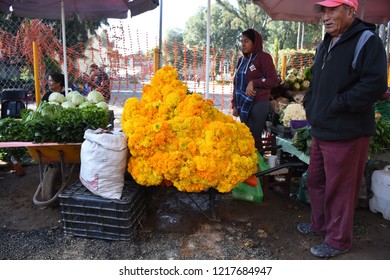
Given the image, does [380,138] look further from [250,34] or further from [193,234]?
[193,234]

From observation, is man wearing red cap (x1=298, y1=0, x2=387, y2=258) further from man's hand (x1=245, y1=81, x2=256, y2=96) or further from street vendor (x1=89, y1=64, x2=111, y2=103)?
street vendor (x1=89, y1=64, x2=111, y2=103)

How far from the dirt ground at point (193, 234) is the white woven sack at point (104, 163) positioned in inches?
21.8

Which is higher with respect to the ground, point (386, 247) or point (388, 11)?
point (388, 11)

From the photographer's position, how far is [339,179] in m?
2.71

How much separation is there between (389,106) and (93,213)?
13.8 feet

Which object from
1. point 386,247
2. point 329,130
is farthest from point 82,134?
point 386,247

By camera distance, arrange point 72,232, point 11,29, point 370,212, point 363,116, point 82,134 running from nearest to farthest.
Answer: point 363,116 < point 72,232 < point 82,134 < point 370,212 < point 11,29

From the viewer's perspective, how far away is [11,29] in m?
15.0

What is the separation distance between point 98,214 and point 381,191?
3.09 meters

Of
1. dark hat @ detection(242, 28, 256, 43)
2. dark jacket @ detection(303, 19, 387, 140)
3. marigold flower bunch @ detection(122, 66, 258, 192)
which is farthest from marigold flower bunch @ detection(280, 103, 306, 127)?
dark jacket @ detection(303, 19, 387, 140)

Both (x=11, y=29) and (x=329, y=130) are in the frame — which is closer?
(x=329, y=130)

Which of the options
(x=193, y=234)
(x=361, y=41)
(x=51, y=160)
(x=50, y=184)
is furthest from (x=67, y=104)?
(x=361, y=41)

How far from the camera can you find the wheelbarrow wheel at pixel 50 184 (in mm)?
3871

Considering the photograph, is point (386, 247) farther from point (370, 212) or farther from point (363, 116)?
point (363, 116)
